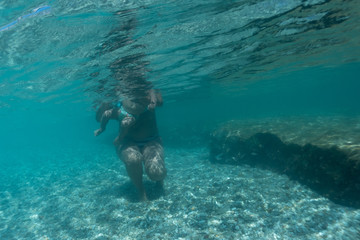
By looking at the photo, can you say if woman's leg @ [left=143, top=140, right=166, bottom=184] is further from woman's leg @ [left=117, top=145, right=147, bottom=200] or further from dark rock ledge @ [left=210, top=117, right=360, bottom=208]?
dark rock ledge @ [left=210, top=117, right=360, bottom=208]

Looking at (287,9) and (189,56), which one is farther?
(189,56)

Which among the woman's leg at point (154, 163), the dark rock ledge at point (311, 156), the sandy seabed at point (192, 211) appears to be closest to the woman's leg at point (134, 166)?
the woman's leg at point (154, 163)

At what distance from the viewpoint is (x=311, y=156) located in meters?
7.57

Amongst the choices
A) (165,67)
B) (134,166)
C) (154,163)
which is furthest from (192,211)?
(165,67)

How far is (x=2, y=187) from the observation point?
14.2 metres

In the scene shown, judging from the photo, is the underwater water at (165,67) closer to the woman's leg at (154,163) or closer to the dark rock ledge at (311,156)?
the dark rock ledge at (311,156)

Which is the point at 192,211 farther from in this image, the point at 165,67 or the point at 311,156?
the point at 165,67

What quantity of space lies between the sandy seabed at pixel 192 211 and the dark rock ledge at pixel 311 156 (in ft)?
1.61

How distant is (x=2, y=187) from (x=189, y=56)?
1716 centimetres

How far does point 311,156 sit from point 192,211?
5299 millimetres

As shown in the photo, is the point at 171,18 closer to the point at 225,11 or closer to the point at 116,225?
the point at 225,11

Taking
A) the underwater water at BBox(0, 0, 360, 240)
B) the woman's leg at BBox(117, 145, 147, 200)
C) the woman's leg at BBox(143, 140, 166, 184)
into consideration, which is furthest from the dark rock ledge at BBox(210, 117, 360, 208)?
the woman's leg at BBox(117, 145, 147, 200)

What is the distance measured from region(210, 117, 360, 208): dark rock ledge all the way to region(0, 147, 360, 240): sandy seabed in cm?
49

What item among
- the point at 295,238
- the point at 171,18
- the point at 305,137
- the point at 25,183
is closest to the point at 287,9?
the point at 171,18
